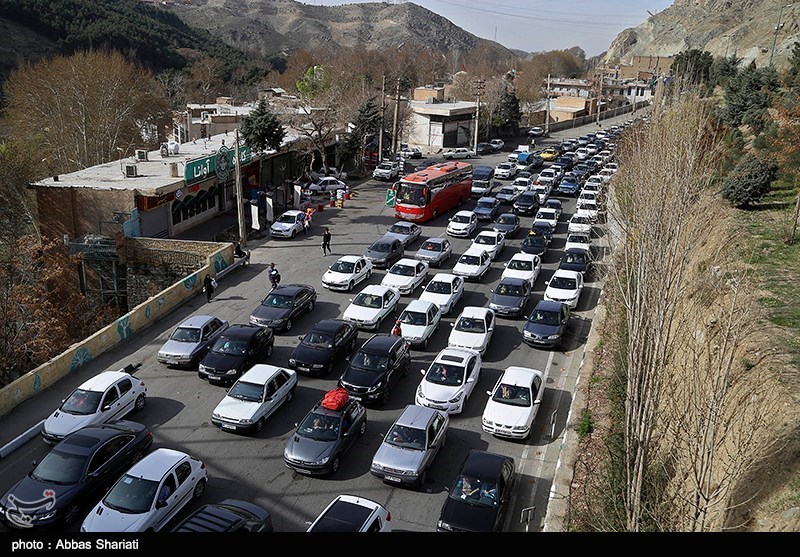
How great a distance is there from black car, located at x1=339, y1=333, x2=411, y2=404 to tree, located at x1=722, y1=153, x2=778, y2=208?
17490 millimetres

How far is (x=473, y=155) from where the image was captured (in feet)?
238

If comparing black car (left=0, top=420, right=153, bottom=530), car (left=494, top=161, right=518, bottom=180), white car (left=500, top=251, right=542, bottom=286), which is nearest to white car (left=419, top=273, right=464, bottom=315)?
white car (left=500, top=251, right=542, bottom=286)

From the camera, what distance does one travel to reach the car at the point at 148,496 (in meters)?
13.5

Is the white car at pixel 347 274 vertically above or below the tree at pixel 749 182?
below

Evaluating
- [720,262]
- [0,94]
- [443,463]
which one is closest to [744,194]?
[720,262]

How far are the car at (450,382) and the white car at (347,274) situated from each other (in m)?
9.48

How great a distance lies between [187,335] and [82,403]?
5036 millimetres

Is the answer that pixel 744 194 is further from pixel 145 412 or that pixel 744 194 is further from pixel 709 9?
pixel 709 9

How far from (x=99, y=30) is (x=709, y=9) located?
176 metres

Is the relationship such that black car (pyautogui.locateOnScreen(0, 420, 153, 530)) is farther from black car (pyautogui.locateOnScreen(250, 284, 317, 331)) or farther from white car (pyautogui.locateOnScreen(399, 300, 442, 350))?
white car (pyautogui.locateOnScreen(399, 300, 442, 350))

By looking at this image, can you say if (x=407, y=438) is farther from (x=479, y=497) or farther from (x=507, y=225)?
(x=507, y=225)

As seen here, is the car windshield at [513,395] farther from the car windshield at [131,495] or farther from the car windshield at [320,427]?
the car windshield at [131,495]

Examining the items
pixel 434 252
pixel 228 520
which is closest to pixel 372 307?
pixel 434 252

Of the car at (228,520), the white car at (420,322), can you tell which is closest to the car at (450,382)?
the white car at (420,322)
